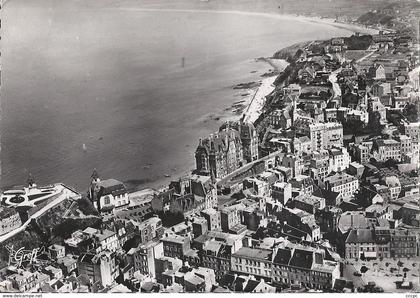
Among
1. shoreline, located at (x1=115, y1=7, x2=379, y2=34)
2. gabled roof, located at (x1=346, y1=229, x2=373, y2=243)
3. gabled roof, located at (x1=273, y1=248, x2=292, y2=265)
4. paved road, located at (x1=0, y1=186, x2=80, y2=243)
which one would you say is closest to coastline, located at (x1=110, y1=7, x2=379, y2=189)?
shoreline, located at (x1=115, y1=7, x2=379, y2=34)

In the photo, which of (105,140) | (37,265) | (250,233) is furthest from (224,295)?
(105,140)

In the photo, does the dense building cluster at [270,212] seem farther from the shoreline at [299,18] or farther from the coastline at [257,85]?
the shoreline at [299,18]

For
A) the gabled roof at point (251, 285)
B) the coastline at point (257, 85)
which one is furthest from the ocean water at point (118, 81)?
the gabled roof at point (251, 285)

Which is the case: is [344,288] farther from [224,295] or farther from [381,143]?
[381,143]

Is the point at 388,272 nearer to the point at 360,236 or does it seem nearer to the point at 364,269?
the point at 364,269

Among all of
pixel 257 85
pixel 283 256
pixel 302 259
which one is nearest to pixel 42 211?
pixel 283 256
